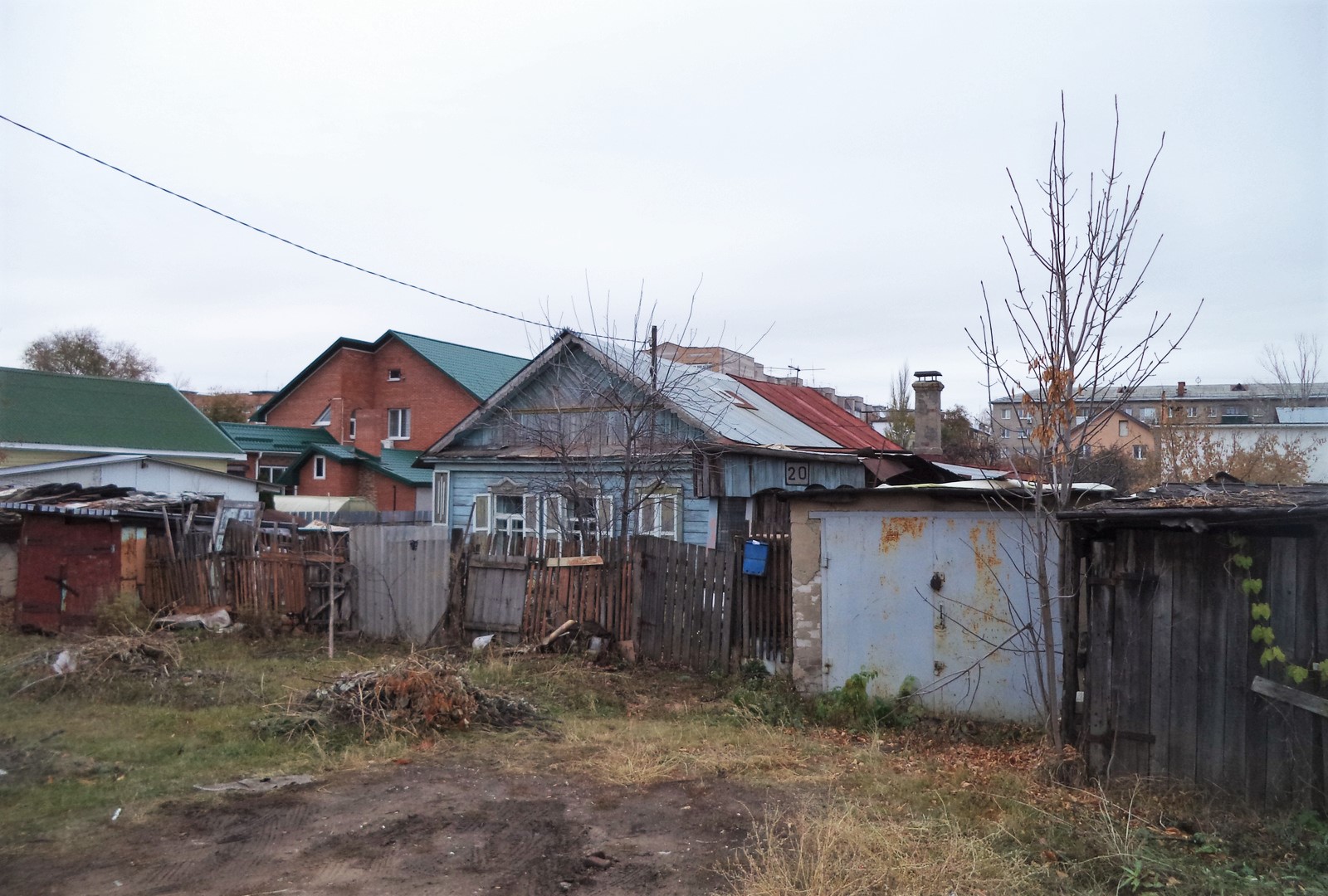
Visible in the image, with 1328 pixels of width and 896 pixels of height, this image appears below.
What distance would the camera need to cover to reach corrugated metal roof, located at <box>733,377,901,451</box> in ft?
69.2

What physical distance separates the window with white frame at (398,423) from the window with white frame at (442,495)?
18893 millimetres

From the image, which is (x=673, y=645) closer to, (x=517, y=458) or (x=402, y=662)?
(x=402, y=662)

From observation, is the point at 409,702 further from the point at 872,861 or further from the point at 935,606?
the point at 935,606

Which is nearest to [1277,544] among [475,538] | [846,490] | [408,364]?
[846,490]

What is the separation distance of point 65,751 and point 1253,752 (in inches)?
342

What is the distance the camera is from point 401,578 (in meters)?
13.5

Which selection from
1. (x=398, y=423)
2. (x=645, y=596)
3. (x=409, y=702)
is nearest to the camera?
(x=409, y=702)

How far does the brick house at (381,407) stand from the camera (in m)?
35.0

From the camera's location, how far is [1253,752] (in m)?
5.84

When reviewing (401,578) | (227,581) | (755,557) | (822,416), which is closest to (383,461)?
(822,416)

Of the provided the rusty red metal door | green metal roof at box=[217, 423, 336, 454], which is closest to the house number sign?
the rusty red metal door

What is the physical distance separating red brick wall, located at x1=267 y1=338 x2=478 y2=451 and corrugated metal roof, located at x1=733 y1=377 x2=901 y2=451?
16.1 metres

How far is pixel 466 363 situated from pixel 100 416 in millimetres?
13891

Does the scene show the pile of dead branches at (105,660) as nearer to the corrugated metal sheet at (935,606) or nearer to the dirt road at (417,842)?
the dirt road at (417,842)
